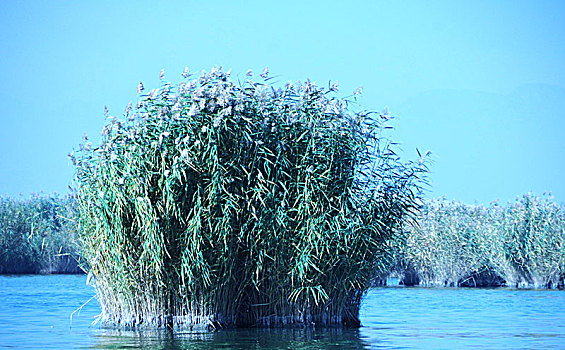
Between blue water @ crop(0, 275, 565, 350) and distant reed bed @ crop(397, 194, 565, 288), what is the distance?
7.76 feet

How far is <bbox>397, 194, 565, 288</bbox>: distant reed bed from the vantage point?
86.0ft

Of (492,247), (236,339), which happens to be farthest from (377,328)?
(492,247)

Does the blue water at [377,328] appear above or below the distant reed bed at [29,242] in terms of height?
below

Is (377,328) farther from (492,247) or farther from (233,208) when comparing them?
→ (492,247)

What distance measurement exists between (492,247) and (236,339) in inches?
661

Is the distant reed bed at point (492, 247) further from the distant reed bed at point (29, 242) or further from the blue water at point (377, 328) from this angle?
the distant reed bed at point (29, 242)

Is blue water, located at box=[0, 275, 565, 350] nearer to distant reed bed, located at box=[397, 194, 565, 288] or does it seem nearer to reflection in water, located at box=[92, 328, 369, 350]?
reflection in water, located at box=[92, 328, 369, 350]

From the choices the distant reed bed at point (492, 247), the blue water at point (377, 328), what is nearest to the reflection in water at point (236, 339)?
the blue water at point (377, 328)

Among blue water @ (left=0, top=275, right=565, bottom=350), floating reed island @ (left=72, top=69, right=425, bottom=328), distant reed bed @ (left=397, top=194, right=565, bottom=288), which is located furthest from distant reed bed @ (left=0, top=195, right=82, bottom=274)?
floating reed island @ (left=72, top=69, right=425, bottom=328)

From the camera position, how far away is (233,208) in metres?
12.6

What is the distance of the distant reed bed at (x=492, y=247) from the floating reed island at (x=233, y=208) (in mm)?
13600

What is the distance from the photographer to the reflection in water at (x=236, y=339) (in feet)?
37.6

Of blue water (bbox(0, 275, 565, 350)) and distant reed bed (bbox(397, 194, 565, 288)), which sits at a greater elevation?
distant reed bed (bbox(397, 194, 565, 288))

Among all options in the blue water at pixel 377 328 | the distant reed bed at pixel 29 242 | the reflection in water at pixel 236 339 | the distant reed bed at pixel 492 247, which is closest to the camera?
the reflection in water at pixel 236 339
